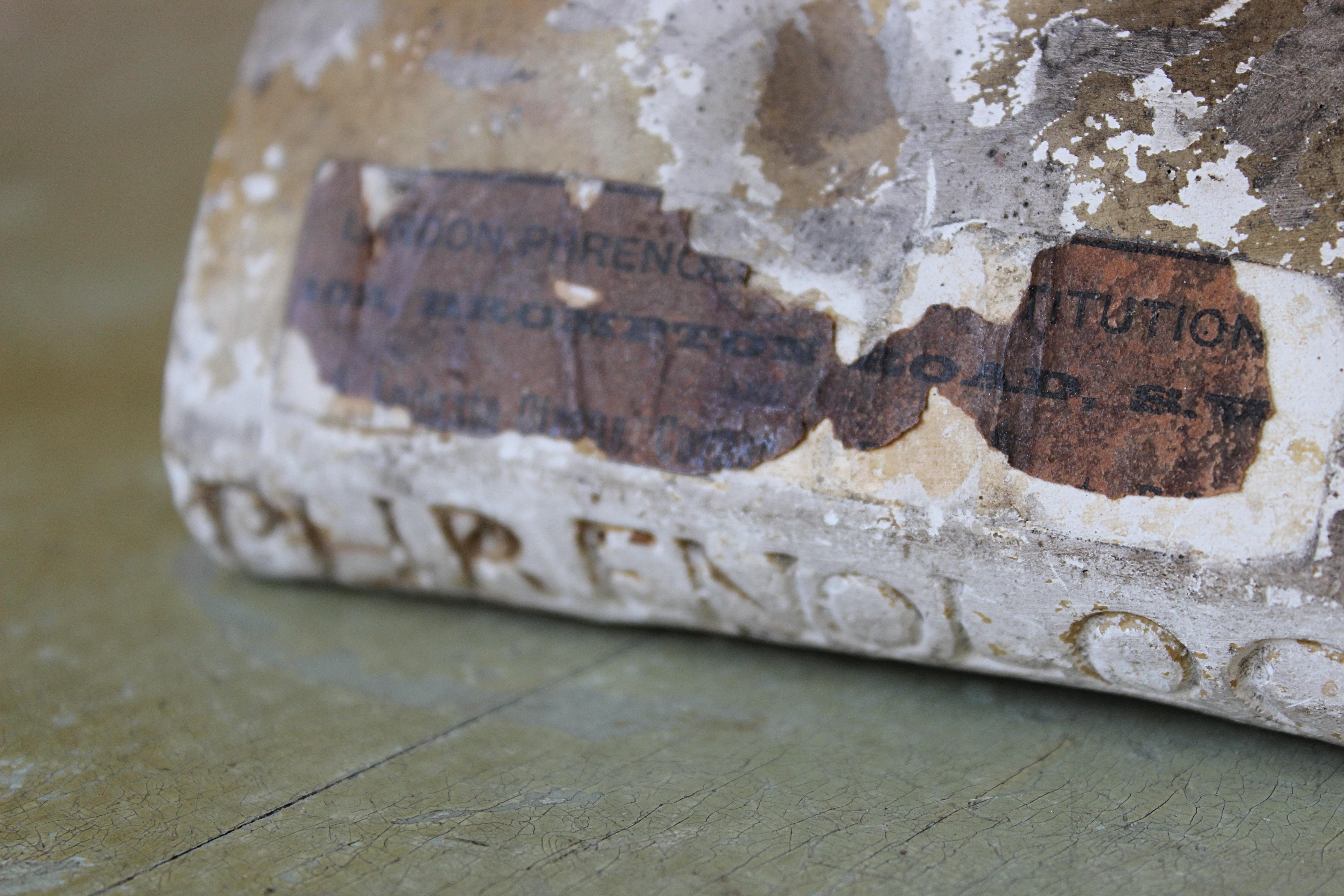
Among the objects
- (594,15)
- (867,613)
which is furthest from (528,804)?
(594,15)

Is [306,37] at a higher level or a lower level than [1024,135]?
higher

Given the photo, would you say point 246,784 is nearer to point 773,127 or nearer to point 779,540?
point 779,540

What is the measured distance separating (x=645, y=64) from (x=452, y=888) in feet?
2.48

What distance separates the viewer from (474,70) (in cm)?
124

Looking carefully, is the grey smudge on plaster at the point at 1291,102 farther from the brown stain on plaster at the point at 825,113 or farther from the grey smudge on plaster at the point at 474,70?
the grey smudge on plaster at the point at 474,70

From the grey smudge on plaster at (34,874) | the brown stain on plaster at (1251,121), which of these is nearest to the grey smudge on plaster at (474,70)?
the brown stain on plaster at (1251,121)

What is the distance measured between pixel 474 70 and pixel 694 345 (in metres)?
0.37

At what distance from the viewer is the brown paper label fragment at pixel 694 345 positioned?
100 centimetres

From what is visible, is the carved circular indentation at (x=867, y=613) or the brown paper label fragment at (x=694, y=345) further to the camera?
the carved circular indentation at (x=867, y=613)

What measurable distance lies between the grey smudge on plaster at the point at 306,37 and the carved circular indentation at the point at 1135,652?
36.9 inches

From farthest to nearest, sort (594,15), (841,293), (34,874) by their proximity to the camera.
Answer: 1. (594,15)
2. (841,293)
3. (34,874)

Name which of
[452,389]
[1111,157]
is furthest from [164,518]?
[1111,157]

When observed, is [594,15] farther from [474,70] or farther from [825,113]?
[825,113]

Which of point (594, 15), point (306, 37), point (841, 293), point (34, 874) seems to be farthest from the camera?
point (306, 37)
